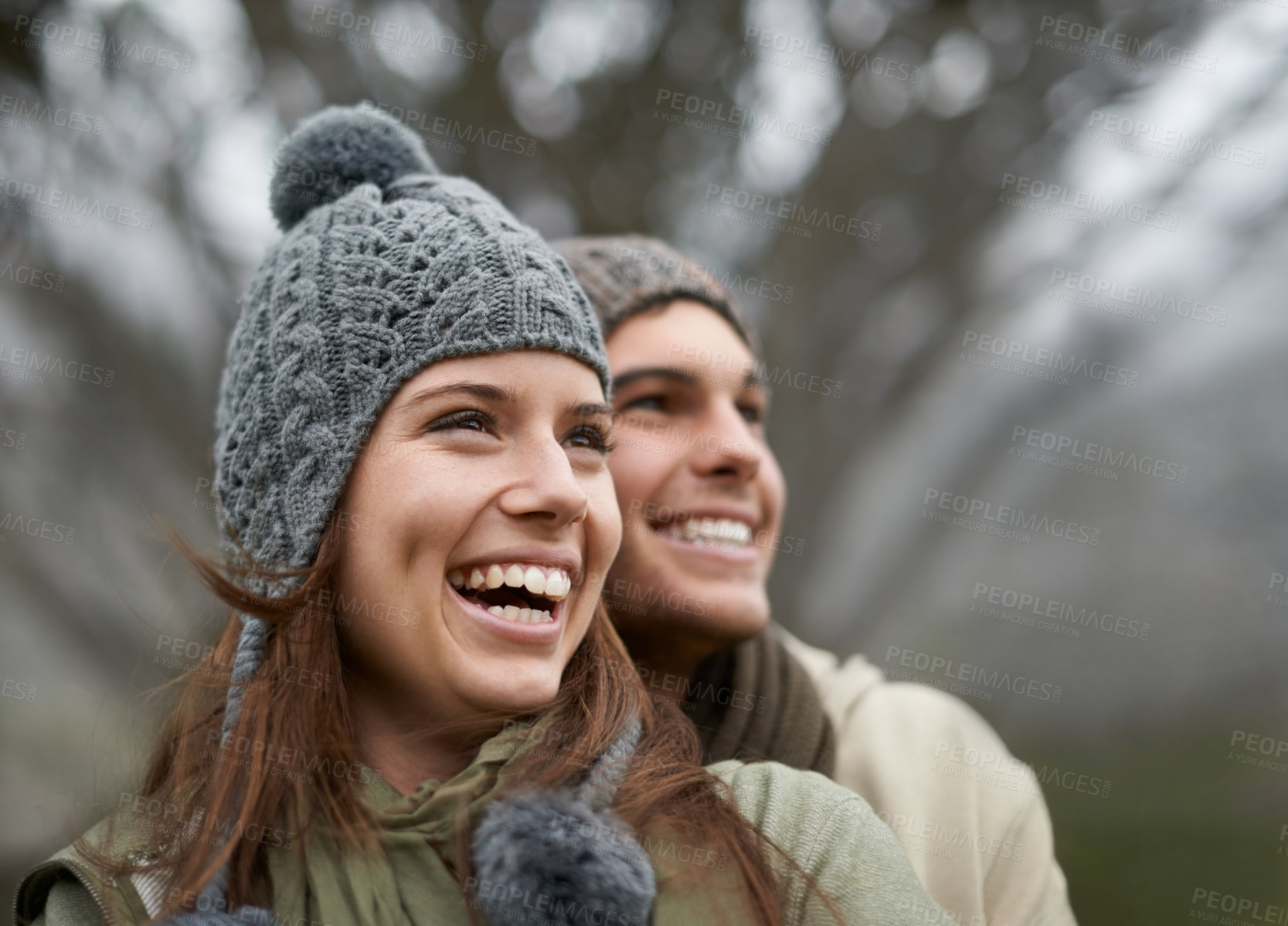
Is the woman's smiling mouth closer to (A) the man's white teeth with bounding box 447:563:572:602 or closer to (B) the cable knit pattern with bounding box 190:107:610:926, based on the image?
(A) the man's white teeth with bounding box 447:563:572:602

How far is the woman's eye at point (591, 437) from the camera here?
1833 millimetres

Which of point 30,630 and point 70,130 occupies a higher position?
point 70,130

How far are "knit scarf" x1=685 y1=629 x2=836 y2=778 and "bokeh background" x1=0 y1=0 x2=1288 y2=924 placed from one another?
139cm

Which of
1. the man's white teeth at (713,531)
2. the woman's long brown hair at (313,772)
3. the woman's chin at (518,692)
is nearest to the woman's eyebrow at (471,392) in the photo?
the woman's long brown hair at (313,772)

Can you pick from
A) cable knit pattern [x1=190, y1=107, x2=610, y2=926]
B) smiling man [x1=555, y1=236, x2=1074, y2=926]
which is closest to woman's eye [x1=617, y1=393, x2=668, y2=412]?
smiling man [x1=555, y1=236, x2=1074, y2=926]

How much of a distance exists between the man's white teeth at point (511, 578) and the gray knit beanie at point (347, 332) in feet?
0.89

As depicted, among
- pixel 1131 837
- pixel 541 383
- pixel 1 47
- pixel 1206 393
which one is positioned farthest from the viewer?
Result: pixel 1131 837

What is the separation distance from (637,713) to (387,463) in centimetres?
66

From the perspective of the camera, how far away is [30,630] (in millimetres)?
4754

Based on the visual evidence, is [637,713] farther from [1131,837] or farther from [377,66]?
[1131,837]

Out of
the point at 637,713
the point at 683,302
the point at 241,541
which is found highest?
the point at 683,302

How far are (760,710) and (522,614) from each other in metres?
0.89

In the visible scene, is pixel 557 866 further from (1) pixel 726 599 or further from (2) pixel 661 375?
(2) pixel 661 375

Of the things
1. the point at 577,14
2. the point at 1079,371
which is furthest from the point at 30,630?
the point at 1079,371
